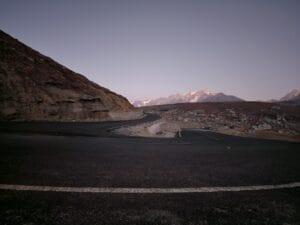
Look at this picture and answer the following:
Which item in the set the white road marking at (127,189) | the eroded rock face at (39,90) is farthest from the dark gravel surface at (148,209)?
the eroded rock face at (39,90)

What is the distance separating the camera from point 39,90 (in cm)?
2447

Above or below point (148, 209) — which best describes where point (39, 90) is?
above

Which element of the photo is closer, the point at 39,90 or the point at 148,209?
the point at 148,209

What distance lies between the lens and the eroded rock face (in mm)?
21531

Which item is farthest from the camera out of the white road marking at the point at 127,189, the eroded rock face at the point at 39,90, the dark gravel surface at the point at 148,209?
the eroded rock face at the point at 39,90

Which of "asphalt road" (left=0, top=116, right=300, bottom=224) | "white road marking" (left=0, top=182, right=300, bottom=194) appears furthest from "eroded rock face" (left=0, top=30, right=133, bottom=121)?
"white road marking" (left=0, top=182, right=300, bottom=194)

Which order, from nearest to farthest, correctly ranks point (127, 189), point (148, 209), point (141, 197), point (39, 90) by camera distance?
point (148, 209) → point (141, 197) → point (127, 189) → point (39, 90)

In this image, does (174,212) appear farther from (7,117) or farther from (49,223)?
(7,117)

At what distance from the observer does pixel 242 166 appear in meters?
6.16

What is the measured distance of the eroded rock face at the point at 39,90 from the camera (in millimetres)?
21531

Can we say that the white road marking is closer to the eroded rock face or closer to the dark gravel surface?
the dark gravel surface

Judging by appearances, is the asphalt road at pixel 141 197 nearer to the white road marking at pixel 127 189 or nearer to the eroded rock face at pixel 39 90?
the white road marking at pixel 127 189

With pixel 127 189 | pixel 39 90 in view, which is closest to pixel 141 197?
pixel 127 189

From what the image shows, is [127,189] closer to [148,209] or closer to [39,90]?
[148,209]
